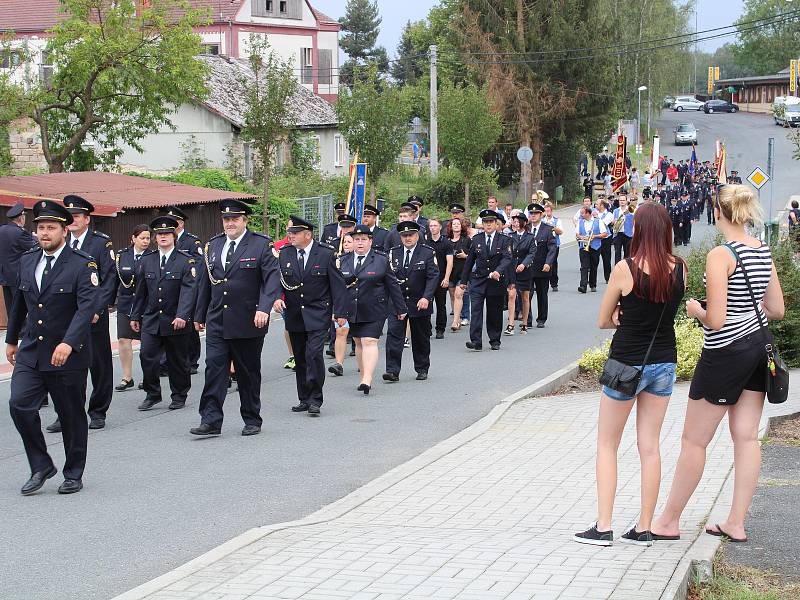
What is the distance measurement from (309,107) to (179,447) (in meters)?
44.5

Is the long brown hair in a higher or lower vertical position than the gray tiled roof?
lower

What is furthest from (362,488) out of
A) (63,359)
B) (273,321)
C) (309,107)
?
(309,107)

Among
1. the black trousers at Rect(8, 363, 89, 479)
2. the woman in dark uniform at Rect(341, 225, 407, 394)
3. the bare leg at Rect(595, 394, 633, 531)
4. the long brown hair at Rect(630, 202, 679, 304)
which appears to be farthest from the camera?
the woman in dark uniform at Rect(341, 225, 407, 394)

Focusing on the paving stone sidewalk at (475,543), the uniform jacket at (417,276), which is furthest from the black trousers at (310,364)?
the uniform jacket at (417,276)

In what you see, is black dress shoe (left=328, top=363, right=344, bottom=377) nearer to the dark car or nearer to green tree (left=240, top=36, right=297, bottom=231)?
green tree (left=240, top=36, right=297, bottom=231)

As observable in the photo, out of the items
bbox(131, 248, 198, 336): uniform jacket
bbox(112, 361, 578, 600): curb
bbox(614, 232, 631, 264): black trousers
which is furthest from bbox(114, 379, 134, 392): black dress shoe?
bbox(614, 232, 631, 264): black trousers

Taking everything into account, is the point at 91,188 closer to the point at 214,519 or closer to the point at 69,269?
the point at 69,269

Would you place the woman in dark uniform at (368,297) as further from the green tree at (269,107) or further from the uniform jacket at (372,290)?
the green tree at (269,107)

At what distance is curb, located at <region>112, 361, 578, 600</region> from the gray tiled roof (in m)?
31.8

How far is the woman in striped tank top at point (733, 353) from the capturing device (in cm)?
632

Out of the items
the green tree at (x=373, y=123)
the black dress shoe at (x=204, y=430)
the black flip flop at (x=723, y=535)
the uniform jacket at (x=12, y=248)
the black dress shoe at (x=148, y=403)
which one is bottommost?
the black dress shoe at (x=148, y=403)

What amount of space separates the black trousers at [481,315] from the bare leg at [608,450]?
9.86 m

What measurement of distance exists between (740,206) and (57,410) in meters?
4.94

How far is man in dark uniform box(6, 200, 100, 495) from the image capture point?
27.4ft
